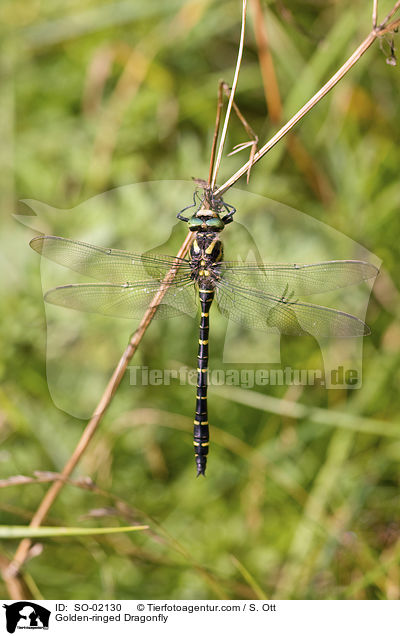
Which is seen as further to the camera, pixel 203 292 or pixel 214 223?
pixel 203 292

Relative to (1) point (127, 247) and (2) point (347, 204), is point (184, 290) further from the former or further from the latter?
(2) point (347, 204)

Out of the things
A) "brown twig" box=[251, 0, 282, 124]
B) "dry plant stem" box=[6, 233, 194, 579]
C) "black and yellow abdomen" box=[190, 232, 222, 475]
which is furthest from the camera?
"brown twig" box=[251, 0, 282, 124]

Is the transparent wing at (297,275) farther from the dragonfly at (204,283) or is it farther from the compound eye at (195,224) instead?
the compound eye at (195,224)

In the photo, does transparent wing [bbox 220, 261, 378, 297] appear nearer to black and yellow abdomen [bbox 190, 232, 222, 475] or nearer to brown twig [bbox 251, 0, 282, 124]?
black and yellow abdomen [bbox 190, 232, 222, 475]

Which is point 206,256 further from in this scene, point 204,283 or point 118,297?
point 118,297
